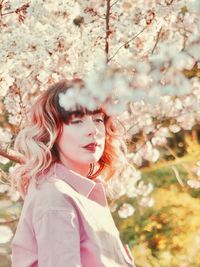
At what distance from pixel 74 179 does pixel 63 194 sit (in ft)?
0.56

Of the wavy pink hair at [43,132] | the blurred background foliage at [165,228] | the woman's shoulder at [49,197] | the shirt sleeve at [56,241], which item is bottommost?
the blurred background foliage at [165,228]

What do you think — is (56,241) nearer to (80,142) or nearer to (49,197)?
(49,197)

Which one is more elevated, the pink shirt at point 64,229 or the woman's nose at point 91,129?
the woman's nose at point 91,129

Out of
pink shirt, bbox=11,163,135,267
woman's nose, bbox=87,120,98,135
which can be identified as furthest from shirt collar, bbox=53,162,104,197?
woman's nose, bbox=87,120,98,135

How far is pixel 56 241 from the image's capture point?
6.67 ft

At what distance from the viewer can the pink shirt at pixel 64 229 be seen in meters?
2.04

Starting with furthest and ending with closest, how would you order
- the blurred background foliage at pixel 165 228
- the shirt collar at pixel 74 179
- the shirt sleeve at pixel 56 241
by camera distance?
the blurred background foliage at pixel 165 228 → the shirt collar at pixel 74 179 → the shirt sleeve at pixel 56 241

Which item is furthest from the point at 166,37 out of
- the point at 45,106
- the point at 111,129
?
the point at 45,106

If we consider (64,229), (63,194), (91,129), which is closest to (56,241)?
(64,229)

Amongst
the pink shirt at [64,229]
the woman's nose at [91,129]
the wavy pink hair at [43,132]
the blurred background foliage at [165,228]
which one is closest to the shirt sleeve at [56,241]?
the pink shirt at [64,229]

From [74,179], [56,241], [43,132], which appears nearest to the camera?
[56,241]

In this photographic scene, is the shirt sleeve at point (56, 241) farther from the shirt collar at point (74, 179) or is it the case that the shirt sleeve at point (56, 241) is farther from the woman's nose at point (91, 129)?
the woman's nose at point (91, 129)

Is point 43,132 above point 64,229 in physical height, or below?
above

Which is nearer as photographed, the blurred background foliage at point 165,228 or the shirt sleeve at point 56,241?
the shirt sleeve at point 56,241
